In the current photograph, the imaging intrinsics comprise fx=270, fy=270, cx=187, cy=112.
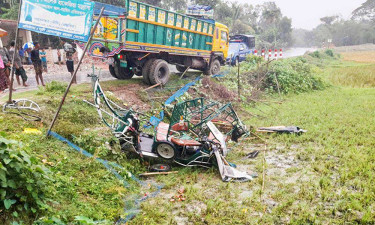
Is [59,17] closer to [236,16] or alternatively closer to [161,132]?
[161,132]

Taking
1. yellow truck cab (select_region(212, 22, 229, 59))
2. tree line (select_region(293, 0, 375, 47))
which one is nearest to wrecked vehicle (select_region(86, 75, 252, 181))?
yellow truck cab (select_region(212, 22, 229, 59))

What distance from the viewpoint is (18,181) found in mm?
2967

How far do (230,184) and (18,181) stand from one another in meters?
3.33

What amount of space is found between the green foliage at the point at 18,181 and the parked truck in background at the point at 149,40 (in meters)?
5.57

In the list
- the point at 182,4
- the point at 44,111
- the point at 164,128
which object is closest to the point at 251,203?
the point at 164,128

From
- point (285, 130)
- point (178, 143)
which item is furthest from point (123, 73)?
point (285, 130)

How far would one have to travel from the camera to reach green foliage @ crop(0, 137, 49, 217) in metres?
2.80

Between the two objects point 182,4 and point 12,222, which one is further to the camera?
point 182,4

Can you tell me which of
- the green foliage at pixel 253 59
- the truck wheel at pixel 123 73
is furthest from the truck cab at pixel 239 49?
the truck wheel at pixel 123 73

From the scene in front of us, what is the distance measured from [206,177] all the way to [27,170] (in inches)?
124

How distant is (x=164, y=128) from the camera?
6199 millimetres

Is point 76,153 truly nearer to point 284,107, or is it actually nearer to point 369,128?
point 369,128

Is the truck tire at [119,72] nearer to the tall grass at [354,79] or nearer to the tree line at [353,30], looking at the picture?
the tall grass at [354,79]

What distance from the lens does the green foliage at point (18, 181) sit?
2.80m
